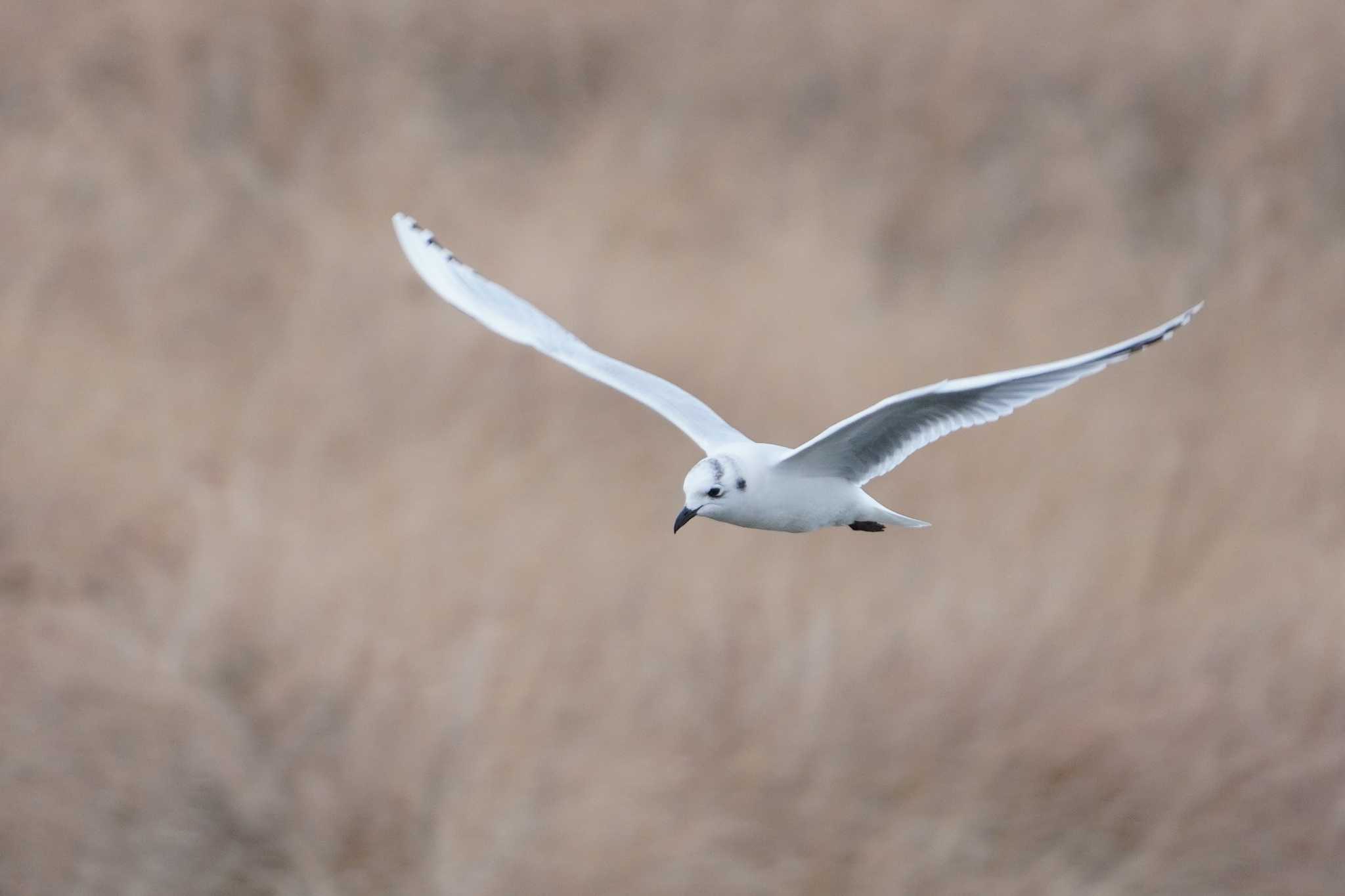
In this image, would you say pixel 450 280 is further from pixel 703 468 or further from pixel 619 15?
pixel 619 15

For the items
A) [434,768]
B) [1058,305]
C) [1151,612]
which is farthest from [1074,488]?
[434,768]

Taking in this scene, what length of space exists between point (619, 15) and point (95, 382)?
2.34 m

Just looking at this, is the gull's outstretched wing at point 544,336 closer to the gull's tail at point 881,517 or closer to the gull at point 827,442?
the gull at point 827,442

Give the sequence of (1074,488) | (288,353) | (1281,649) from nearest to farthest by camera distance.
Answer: (1281,649) < (1074,488) < (288,353)

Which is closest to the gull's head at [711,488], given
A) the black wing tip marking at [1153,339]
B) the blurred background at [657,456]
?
the black wing tip marking at [1153,339]

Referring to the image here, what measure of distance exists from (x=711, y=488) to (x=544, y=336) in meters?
0.90

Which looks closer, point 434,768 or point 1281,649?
point 434,768

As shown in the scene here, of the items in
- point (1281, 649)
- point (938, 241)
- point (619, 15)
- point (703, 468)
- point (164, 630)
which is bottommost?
point (703, 468)

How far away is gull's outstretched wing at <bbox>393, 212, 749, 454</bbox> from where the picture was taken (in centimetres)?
401

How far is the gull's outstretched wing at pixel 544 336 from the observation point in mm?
4008

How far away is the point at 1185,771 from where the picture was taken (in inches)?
188

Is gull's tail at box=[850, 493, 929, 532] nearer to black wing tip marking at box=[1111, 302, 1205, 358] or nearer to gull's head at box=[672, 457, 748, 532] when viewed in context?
gull's head at box=[672, 457, 748, 532]

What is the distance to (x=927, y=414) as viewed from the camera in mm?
3607

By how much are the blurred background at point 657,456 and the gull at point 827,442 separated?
101 cm
